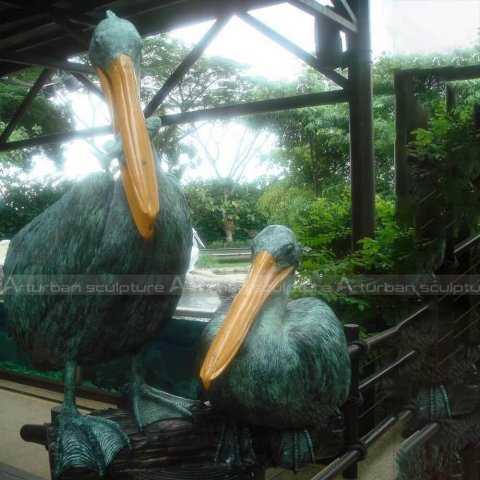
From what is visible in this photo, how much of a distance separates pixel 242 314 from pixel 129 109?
0.43 meters

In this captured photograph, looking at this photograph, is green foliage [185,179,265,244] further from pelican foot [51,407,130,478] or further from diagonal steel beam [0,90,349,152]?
pelican foot [51,407,130,478]

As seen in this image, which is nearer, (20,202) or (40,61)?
(40,61)

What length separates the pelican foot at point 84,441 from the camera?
1004 mm

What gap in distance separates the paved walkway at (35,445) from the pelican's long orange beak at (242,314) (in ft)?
2.68

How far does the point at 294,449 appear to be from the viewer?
1080mm

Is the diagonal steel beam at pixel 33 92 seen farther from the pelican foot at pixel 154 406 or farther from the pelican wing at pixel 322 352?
the pelican wing at pixel 322 352

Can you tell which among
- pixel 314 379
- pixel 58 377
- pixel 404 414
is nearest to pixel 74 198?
pixel 314 379

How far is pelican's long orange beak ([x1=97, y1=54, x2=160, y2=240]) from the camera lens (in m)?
0.94

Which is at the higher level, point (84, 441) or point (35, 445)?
point (84, 441)

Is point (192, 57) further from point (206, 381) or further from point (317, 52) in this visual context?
point (206, 381)

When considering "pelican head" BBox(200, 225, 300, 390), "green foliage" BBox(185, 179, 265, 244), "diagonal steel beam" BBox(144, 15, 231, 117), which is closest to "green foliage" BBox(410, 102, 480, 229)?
"green foliage" BBox(185, 179, 265, 244)

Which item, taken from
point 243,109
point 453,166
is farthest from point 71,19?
point 453,166

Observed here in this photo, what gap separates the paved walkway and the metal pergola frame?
1008mm

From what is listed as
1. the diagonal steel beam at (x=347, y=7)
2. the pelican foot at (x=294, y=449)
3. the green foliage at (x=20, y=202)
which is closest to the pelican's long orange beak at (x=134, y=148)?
the pelican foot at (x=294, y=449)
